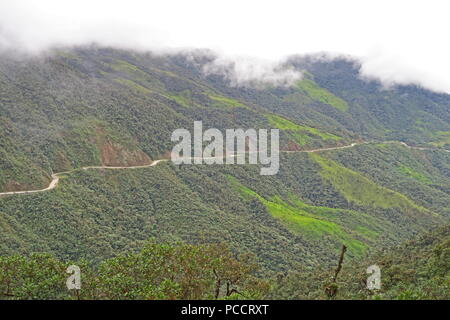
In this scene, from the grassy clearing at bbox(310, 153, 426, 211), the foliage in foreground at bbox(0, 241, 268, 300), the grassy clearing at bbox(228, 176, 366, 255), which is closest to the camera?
the foliage in foreground at bbox(0, 241, 268, 300)

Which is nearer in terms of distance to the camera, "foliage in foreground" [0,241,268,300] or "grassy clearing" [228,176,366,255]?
"foliage in foreground" [0,241,268,300]

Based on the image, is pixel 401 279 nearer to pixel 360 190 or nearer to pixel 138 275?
pixel 138 275

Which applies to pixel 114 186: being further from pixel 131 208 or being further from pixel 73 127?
pixel 73 127

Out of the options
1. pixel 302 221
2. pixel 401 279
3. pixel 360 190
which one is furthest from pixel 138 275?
pixel 360 190

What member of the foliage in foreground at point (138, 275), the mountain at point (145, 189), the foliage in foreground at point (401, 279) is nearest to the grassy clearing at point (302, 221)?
the mountain at point (145, 189)

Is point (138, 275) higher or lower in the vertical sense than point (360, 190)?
lower

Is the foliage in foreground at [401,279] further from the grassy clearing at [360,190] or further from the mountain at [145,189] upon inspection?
the grassy clearing at [360,190]

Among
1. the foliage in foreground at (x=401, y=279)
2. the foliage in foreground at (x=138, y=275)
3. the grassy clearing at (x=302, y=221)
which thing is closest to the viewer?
the foliage in foreground at (x=138, y=275)

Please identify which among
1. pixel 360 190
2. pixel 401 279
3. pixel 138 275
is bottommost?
pixel 401 279

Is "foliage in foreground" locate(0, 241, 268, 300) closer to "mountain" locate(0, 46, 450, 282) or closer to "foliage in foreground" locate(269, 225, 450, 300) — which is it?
"foliage in foreground" locate(269, 225, 450, 300)

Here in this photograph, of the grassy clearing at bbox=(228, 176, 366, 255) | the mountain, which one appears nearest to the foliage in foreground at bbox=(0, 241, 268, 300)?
the mountain
